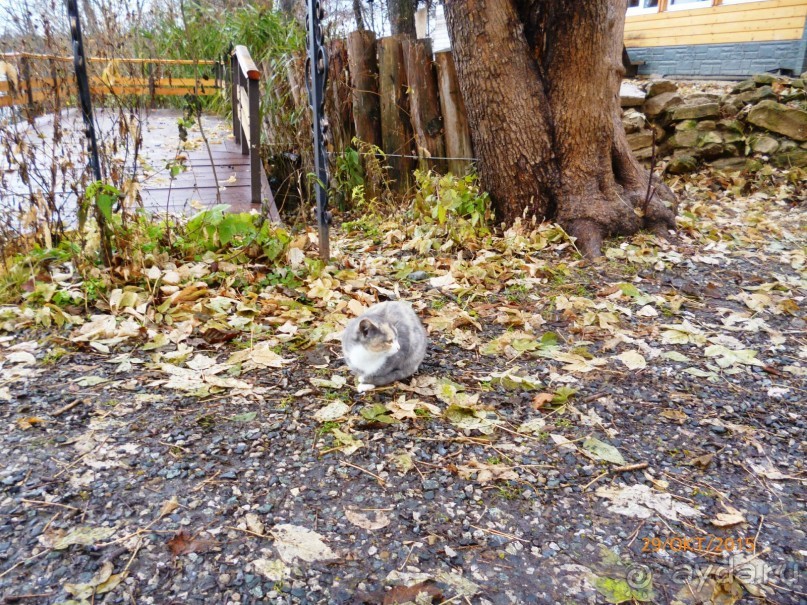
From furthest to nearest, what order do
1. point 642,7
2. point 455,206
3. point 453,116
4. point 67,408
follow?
1. point 642,7
2. point 453,116
3. point 455,206
4. point 67,408

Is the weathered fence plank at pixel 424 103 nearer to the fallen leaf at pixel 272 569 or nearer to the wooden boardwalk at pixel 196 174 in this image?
the wooden boardwalk at pixel 196 174

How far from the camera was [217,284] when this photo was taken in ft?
13.1

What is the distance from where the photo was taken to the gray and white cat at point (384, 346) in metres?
2.78

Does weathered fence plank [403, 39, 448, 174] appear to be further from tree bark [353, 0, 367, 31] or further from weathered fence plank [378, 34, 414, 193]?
tree bark [353, 0, 367, 31]

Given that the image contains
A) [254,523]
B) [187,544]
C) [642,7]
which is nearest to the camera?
[187,544]

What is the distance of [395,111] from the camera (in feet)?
20.0

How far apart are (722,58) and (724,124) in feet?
12.3

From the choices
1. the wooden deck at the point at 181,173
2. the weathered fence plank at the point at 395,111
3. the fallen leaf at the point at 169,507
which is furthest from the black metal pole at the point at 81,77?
the weathered fence plank at the point at 395,111

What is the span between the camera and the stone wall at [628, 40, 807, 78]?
937 cm

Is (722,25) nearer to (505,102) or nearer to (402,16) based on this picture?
(402,16)

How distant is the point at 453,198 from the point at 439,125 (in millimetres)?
1169

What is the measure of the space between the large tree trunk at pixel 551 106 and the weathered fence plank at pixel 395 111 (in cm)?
126

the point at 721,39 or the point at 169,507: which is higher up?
the point at 721,39

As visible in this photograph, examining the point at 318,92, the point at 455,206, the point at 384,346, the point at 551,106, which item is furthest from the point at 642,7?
the point at 384,346
